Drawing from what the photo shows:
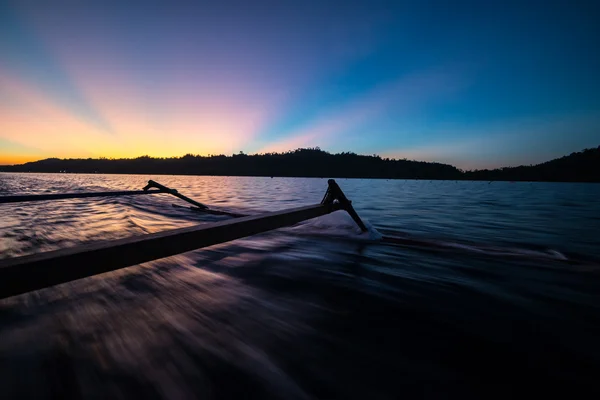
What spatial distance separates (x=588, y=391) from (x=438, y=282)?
191cm

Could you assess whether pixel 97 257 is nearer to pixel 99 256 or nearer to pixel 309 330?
pixel 99 256

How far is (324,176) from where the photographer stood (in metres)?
200

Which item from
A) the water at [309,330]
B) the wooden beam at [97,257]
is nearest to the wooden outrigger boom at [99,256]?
the wooden beam at [97,257]

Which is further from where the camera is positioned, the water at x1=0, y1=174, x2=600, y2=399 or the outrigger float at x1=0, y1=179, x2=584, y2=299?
the water at x1=0, y1=174, x2=600, y2=399

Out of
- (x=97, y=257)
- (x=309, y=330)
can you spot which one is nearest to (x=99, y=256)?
(x=97, y=257)

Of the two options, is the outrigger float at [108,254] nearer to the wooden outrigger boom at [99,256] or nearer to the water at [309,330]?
the wooden outrigger boom at [99,256]

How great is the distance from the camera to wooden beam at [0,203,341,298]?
1.27 m

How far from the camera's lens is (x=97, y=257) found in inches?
60.9

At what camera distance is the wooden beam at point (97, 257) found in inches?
50.1

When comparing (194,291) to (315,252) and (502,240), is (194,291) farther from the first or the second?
(502,240)

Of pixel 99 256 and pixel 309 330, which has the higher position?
pixel 99 256

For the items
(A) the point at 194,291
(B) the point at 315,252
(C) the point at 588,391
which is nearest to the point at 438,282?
(C) the point at 588,391

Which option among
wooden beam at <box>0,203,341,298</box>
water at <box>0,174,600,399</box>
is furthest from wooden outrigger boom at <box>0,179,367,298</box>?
water at <box>0,174,600,399</box>

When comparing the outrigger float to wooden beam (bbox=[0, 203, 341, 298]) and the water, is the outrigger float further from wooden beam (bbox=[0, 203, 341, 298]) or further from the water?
the water
